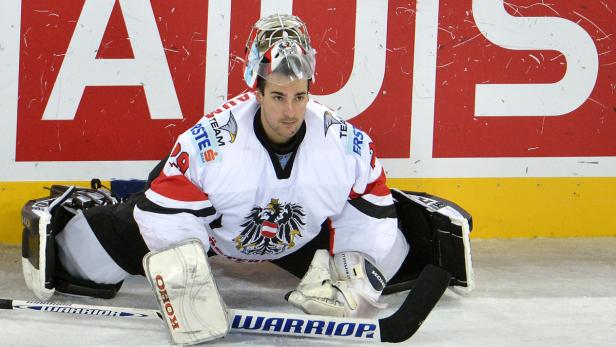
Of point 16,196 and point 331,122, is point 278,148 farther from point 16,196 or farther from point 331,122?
point 16,196

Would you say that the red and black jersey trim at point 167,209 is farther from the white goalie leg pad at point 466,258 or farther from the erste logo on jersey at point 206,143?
the white goalie leg pad at point 466,258

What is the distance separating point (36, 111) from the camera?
406 cm

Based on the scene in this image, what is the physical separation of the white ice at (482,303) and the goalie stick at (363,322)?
0.03 metres

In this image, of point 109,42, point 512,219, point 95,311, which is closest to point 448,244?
point 512,219

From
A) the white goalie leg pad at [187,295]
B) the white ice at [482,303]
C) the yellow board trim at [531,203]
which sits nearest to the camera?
the white goalie leg pad at [187,295]

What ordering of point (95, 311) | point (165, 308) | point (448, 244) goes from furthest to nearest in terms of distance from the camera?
point (448, 244) < point (95, 311) < point (165, 308)

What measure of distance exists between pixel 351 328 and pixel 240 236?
486 millimetres

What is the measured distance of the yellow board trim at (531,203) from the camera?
4285 millimetres

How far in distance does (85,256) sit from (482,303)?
3.89 feet

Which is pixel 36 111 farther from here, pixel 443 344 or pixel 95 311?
pixel 443 344

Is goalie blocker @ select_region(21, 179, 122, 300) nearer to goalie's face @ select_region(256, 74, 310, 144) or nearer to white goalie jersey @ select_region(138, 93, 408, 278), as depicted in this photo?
white goalie jersey @ select_region(138, 93, 408, 278)

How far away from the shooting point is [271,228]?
3439mm

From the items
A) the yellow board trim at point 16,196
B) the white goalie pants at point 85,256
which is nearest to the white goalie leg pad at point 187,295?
the white goalie pants at point 85,256

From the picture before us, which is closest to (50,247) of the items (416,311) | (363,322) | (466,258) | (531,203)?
(363,322)
